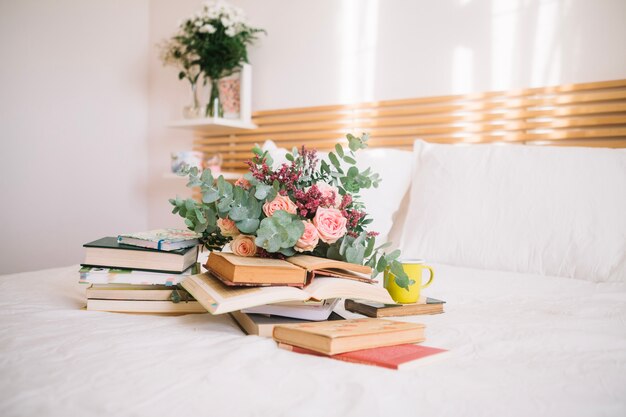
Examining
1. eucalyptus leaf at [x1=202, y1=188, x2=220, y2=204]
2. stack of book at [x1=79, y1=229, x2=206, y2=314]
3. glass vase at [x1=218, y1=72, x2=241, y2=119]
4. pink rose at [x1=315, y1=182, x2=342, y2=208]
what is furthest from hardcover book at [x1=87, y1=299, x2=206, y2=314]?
glass vase at [x1=218, y1=72, x2=241, y2=119]

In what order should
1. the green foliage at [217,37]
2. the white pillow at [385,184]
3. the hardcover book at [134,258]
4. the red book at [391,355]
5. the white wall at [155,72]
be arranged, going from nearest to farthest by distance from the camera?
1. the red book at [391,355]
2. the hardcover book at [134,258]
3. the white pillow at [385,184]
4. the white wall at [155,72]
5. the green foliage at [217,37]

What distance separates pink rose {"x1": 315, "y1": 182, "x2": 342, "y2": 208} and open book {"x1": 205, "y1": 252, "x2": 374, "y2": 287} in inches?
4.8

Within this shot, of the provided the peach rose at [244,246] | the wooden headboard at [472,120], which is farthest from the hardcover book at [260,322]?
the wooden headboard at [472,120]

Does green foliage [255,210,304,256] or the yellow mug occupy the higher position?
green foliage [255,210,304,256]

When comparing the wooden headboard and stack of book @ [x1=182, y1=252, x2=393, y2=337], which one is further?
the wooden headboard

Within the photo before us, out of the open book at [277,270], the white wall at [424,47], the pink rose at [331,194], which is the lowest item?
the open book at [277,270]

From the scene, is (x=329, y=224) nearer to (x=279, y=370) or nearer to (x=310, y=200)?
(x=310, y=200)

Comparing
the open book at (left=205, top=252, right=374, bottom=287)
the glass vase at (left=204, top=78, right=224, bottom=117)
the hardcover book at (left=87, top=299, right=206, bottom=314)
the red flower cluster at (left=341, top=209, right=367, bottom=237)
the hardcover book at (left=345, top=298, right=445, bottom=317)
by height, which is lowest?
the hardcover book at (left=87, top=299, right=206, bottom=314)

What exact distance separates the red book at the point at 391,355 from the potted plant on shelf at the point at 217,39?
2206 millimetres

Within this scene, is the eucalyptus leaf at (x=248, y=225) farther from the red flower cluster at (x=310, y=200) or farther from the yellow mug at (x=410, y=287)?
the yellow mug at (x=410, y=287)

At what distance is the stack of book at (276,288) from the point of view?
2.73 ft

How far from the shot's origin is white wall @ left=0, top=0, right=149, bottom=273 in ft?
9.03

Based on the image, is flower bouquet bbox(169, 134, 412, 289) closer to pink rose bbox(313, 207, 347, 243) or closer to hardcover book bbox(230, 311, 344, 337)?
pink rose bbox(313, 207, 347, 243)

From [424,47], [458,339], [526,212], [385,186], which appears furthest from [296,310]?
[424,47]
